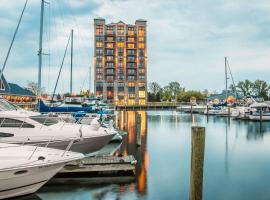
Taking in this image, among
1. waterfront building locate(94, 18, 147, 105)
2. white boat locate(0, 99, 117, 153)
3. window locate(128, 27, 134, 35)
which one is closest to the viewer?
white boat locate(0, 99, 117, 153)

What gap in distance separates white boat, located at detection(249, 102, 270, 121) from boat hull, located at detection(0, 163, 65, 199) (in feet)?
156

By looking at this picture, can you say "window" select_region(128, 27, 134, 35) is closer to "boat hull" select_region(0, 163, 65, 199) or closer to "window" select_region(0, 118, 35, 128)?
"window" select_region(0, 118, 35, 128)

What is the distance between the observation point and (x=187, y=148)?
1058 inches

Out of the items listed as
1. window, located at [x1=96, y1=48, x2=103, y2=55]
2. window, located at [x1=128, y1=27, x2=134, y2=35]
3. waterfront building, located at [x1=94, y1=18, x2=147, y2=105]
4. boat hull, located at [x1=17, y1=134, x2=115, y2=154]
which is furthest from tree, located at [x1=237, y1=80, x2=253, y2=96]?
boat hull, located at [x1=17, y1=134, x2=115, y2=154]

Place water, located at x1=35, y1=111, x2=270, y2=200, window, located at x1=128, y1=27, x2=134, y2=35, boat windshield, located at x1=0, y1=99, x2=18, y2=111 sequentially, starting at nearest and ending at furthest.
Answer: water, located at x1=35, y1=111, x2=270, y2=200 < boat windshield, located at x1=0, y1=99, x2=18, y2=111 < window, located at x1=128, y1=27, x2=134, y2=35

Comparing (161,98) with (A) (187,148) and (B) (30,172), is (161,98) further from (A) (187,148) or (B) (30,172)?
(B) (30,172)

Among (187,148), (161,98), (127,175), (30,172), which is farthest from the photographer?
(161,98)

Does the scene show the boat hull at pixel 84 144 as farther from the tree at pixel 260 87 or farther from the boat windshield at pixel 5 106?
the tree at pixel 260 87

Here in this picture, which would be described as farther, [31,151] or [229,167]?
[229,167]

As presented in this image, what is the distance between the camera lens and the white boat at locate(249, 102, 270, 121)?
5361 centimetres

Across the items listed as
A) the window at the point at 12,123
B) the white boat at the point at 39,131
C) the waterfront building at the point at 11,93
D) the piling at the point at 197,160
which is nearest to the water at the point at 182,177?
the piling at the point at 197,160

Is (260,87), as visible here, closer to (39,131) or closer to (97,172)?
(97,172)

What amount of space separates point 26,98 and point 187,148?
49584mm

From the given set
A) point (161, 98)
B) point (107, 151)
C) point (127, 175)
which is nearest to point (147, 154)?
point (107, 151)
